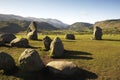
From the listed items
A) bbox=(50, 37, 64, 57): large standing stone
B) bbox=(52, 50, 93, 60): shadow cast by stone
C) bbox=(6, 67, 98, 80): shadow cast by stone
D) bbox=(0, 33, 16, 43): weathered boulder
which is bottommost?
bbox=(6, 67, 98, 80): shadow cast by stone

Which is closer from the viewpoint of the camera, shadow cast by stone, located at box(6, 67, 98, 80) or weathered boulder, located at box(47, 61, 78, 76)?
shadow cast by stone, located at box(6, 67, 98, 80)

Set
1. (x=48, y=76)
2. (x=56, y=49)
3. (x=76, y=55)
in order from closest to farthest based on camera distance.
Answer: (x=48, y=76) → (x=56, y=49) → (x=76, y=55)

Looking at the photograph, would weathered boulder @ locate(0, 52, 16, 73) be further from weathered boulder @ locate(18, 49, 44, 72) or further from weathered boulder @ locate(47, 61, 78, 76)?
weathered boulder @ locate(47, 61, 78, 76)

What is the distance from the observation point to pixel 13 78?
33094mm

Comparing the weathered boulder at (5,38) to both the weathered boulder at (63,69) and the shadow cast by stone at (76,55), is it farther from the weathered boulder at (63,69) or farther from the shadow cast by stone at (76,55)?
the weathered boulder at (63,69)

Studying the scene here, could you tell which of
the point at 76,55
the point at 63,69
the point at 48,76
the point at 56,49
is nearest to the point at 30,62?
the point at 48,76

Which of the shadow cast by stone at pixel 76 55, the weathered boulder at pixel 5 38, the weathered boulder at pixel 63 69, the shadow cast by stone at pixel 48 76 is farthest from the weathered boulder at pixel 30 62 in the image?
the weathered boulder at pixel 5 38

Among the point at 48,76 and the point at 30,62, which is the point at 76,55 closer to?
the point at 48,76

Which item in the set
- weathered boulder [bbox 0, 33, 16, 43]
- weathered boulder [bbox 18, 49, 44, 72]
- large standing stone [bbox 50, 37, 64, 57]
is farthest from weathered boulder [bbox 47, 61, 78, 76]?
weathered boulder [bbox 0, 33, 16, 43]

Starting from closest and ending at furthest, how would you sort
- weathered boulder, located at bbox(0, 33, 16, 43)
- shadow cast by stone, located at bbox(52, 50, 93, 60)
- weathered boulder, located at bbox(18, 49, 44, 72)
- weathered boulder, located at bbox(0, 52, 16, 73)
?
weathered boulder, located at bbox(18, 49, 44, 72), weathered boulder, located at bbox(0, 52, 16, 73), shadow cast by stone, located at bbox(52, 50, 93, 60), weathered boulder, located at bbox(0, 33, 16, 43)

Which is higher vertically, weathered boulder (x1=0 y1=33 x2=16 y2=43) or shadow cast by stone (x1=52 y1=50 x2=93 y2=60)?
weathered boulder (x1=0 y1=33 x2=16 y2=43)

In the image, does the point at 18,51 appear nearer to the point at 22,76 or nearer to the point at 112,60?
the point at 22,76

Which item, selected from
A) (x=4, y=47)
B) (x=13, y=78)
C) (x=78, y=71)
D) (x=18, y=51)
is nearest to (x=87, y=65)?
(x=78, y=71)

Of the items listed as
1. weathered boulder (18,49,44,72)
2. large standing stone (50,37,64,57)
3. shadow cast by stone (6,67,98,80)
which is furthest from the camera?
large standing stone (50,37,64,57)
